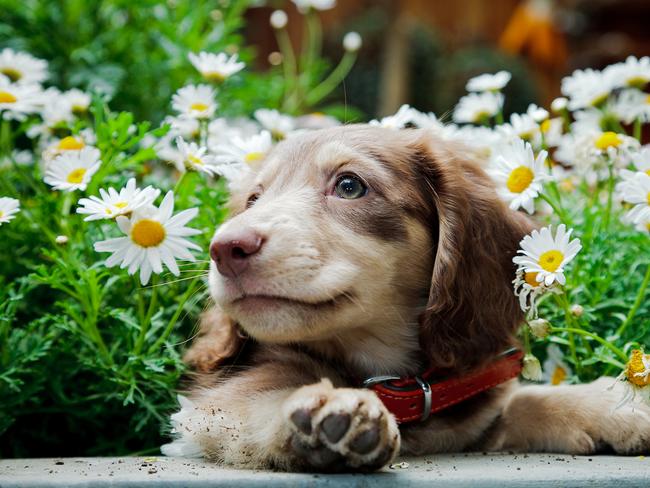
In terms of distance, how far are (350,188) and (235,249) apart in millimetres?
547

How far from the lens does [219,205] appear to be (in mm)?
3256

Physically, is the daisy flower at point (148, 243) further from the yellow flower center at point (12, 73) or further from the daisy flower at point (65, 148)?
the yellow flower center at point (12, 73)

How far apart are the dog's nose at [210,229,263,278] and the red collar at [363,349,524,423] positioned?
543 mm

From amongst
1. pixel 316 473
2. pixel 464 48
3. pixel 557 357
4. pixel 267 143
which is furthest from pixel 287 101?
pixel 464 48

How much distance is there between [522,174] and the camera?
2744 millimetres

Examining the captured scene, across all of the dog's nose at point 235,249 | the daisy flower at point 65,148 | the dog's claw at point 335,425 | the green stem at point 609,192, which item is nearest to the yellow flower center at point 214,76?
the daisy flower at point 65,148

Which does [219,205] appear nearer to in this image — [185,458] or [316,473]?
[185,458]

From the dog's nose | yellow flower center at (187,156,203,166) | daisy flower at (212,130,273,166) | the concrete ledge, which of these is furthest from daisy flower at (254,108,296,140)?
the concrete ledge

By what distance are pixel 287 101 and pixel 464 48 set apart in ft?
24.3

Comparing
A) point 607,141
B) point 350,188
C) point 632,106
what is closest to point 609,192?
point 607,141

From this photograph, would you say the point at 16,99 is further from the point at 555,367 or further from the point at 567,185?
the point at 567,185

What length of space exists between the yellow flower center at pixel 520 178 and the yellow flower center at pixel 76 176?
4.72 feet

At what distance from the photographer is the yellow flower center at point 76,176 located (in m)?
2.76

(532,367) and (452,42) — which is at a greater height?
(452,42)
